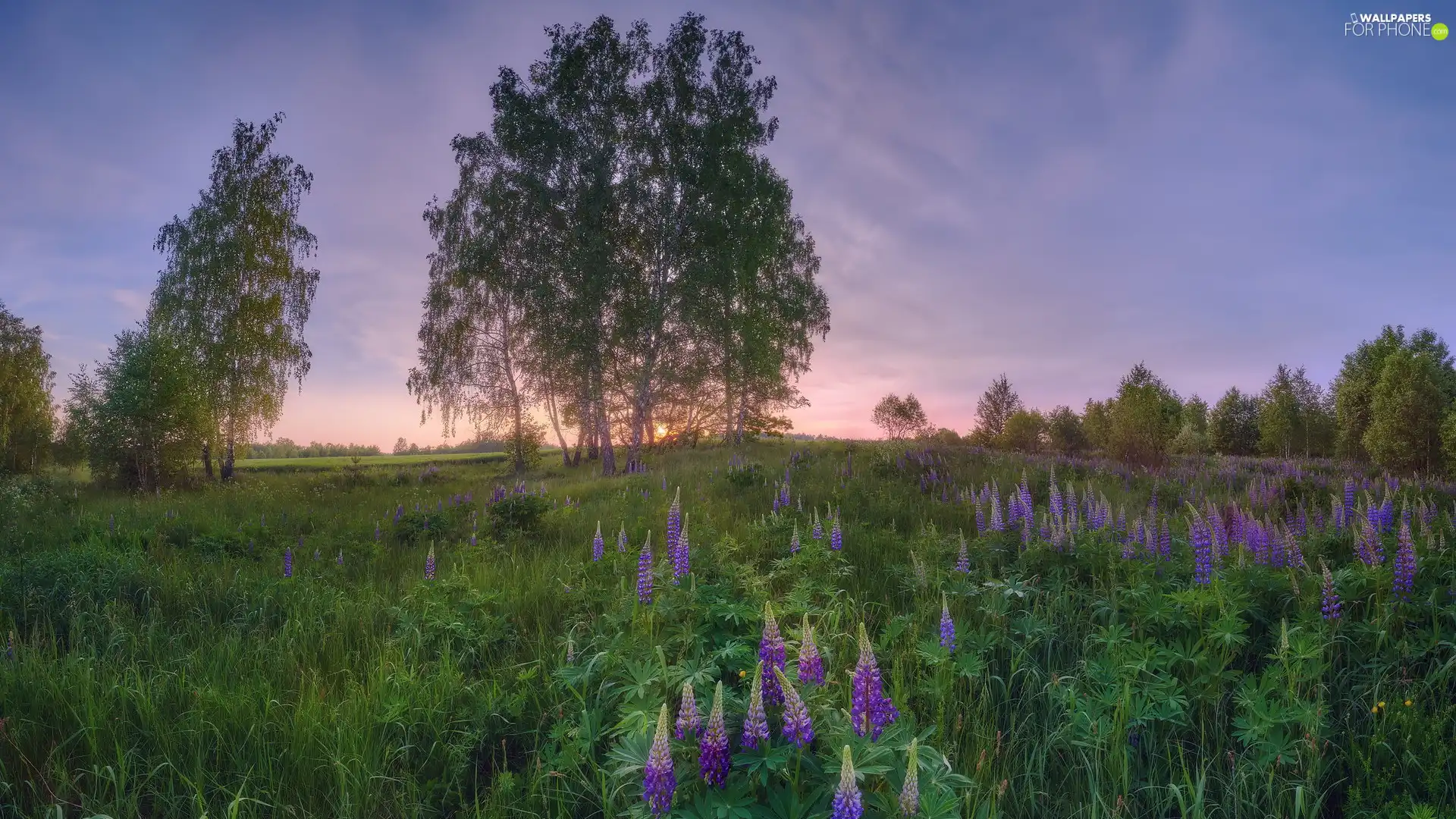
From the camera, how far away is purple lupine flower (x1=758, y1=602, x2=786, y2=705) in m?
2.13

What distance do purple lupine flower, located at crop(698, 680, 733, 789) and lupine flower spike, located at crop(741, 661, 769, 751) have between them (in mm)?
74

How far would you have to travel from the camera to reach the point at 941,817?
1658 millimetres

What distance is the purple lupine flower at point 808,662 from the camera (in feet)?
7.06

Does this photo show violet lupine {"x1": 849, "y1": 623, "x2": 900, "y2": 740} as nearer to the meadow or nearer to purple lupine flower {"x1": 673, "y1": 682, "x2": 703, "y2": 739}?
the meadow

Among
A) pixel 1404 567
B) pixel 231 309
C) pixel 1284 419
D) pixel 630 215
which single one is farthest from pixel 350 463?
pixel 1284 419

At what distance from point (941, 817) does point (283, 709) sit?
3.71 m

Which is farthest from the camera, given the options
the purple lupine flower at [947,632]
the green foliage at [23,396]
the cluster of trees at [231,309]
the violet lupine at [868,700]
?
the green foliage at [23,396]

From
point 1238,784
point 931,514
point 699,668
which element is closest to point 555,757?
point 699,668

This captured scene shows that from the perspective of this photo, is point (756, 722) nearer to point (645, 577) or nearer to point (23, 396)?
point (645, 577)

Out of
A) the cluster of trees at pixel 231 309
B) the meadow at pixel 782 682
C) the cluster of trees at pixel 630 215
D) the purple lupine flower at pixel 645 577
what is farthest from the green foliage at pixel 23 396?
the purple lupine flower at pixel 645 577

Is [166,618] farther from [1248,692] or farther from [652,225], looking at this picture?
[652,225]

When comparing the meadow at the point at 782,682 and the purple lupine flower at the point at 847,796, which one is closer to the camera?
the purple lupine flower at the point at 847,796

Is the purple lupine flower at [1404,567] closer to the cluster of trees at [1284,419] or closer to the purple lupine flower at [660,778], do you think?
the purple lupine flower at [660,778]

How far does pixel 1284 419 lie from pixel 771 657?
2132 inches
